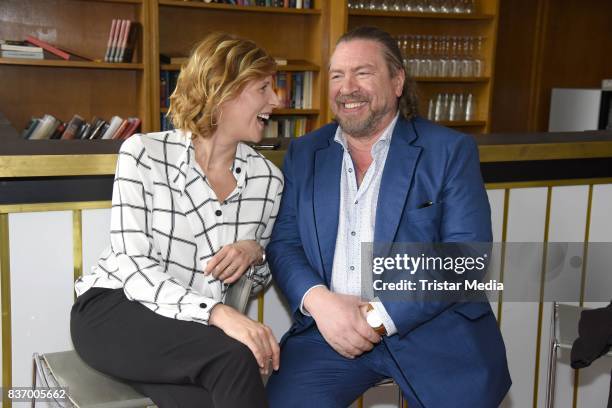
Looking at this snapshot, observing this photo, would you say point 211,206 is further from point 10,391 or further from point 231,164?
point 10,391

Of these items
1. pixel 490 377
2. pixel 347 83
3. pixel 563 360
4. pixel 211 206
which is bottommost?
pixel 563 360

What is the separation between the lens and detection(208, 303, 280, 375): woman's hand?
59.4 inches

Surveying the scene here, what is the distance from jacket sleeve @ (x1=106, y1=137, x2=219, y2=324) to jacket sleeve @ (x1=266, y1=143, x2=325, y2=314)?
1.03 feet

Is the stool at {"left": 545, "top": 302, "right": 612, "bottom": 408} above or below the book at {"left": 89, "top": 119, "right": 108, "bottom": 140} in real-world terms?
below

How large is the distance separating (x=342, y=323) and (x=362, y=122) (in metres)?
0.54

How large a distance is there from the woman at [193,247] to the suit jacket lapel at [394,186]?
0.89 ft

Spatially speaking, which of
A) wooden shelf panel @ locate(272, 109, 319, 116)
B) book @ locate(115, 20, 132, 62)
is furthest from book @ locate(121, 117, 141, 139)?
wooden shelf panel @ locate(272, 109, 319, 116)

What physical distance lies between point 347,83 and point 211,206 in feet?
1.71

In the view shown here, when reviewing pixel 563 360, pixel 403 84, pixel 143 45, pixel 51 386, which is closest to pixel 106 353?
pixel 51 386

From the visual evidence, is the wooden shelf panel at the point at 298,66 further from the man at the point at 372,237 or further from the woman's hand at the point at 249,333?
the woman's hand at the point at 249,333

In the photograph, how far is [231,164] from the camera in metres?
1.82

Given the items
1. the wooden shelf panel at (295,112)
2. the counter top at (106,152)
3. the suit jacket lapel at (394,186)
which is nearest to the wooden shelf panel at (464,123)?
the wooden shelf panel at (295,112)

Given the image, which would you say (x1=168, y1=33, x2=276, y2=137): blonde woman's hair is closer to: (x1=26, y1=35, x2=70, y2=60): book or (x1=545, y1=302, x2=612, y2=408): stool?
(x1=545, y1=302, x2=612, y2=408): stool

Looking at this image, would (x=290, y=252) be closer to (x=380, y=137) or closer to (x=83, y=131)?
(x=380, y=137)
